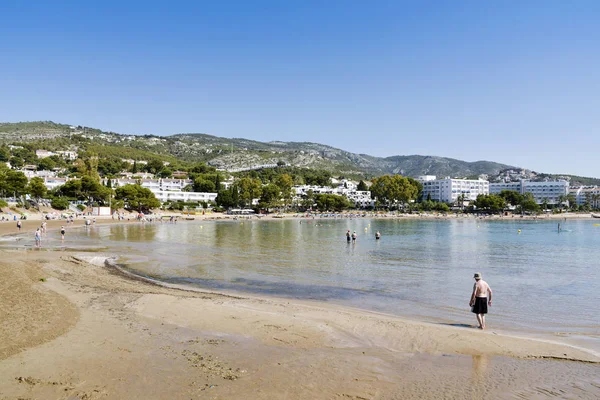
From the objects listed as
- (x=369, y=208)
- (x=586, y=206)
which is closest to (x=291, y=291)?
(x=369, y=208)

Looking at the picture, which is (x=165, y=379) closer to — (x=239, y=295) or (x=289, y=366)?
(x=289, y=366)

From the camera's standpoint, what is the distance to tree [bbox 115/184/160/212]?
103m

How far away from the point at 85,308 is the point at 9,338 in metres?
3.42

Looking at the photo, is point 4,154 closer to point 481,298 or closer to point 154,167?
point 154,167

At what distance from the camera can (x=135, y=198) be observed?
338ft

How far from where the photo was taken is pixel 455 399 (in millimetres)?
7070

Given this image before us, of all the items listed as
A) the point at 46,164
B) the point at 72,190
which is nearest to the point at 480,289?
the point at 72,190

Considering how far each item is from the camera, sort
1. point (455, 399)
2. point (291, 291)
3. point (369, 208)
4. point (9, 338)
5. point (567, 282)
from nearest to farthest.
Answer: point (455, 399)
point (9, 338)
point (291, 291)
point (567, 282)
point (369, 208)

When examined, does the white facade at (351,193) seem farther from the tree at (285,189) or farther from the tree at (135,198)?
the tree at (135,198)

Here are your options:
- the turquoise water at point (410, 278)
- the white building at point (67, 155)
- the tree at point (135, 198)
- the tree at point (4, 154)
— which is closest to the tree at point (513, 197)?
the tree at point (135, 198)

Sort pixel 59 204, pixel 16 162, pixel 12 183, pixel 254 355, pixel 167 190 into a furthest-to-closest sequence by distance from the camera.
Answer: pixel 16 162 < pixel 167 190 < pixel 59 204 < pixel 12 183 < pixel 254 355

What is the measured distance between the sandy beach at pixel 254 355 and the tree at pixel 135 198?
93800 mm

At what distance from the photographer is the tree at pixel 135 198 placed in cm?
10306

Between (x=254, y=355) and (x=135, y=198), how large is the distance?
101798 millimetres
